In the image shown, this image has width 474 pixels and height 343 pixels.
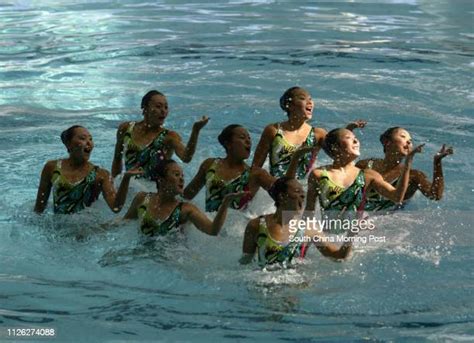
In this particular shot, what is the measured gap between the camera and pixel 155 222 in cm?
654

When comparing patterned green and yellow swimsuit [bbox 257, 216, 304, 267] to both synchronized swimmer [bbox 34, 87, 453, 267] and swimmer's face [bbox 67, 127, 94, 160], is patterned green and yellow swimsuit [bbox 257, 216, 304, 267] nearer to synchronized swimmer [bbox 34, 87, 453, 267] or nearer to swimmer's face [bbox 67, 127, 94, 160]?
synchronized swimmer [bbox 34, 87, 453, 267]

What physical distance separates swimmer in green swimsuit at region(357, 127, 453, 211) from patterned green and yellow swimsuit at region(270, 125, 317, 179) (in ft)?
1.89

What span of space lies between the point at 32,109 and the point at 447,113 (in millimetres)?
4977

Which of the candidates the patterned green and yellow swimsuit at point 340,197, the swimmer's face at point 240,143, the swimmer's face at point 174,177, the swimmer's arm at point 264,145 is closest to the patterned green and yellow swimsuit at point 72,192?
the swimmer's face at point 174,177

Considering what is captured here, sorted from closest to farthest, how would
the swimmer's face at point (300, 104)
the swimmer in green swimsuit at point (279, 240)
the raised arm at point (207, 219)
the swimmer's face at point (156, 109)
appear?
the swimmer in green swimsuit at point (279, 240) → the raised arm at point (207, 219) → the swimmer's face at point (300, 104) → the swimmer's face at point (156, 109)

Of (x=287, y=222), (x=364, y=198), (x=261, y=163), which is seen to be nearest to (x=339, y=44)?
(x=261, y=163)

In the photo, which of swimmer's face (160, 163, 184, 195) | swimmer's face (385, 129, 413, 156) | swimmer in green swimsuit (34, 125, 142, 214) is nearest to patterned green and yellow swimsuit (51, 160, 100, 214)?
swimmer in green swimsuit (34, 125, 142, 214)

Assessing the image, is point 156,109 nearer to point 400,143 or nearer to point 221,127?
point 400,143

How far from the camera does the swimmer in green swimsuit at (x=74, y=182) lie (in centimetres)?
704

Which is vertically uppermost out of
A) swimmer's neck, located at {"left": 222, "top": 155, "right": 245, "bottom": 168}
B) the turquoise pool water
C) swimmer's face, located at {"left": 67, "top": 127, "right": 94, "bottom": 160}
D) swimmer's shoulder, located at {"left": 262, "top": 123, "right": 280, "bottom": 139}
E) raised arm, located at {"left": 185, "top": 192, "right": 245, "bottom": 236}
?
Result: swimmer's face, located at {"left": 67, "top": 127, "right": 94, "bottom": 160}

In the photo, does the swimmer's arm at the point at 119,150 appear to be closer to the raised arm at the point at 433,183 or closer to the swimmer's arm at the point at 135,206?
the swimmer's arm at the point at 135,206

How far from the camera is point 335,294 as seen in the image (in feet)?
19.1

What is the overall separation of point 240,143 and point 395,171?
130 cm

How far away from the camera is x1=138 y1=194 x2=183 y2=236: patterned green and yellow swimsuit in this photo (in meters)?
6.50
